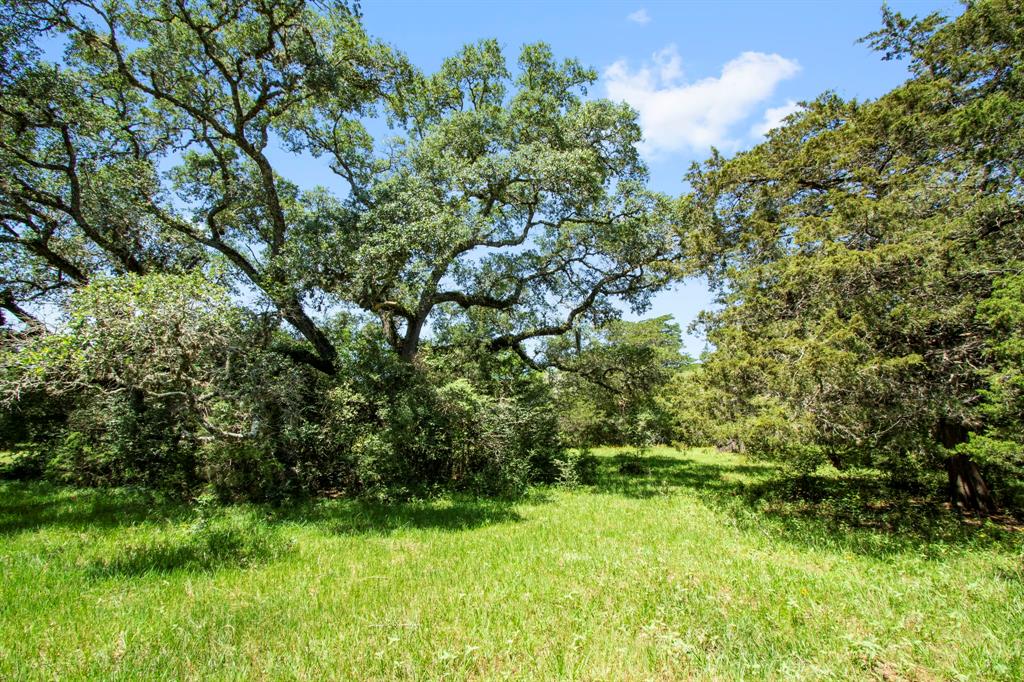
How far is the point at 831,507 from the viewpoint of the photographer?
11.5 metres

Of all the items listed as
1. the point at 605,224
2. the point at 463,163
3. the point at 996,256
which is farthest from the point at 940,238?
the point at 463,163

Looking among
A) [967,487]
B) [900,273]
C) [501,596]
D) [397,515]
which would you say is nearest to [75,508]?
[397,515]

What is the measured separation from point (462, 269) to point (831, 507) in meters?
12.7

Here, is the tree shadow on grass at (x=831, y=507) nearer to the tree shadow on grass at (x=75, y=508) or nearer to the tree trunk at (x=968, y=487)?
the tree trunk at (x=968, y=487)

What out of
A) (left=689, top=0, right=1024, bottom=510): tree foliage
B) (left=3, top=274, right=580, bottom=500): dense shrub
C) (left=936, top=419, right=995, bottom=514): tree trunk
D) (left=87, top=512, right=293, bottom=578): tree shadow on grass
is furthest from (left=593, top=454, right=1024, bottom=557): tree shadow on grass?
(left=87, top=512, right=293, bottom=578): tree shadow on grass

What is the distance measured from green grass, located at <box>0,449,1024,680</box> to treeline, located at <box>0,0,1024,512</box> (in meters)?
2.03

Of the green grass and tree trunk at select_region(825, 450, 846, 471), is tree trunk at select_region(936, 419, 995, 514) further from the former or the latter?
tree trunk at select_region(825, 450, 846, 471)

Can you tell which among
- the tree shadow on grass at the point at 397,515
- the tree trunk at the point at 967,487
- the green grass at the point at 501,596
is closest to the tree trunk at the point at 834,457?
the tree trunk at the point at 967,487

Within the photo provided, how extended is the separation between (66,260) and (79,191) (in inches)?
149

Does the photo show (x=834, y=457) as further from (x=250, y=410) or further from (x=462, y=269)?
(x=250, y=410)

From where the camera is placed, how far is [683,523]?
975 centimetres

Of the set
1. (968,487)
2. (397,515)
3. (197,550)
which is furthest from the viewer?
(968,487)

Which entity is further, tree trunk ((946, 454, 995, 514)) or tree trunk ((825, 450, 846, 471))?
tree trunk ((825, 450, 846, 471))

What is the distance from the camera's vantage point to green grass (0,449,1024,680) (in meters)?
3.88
